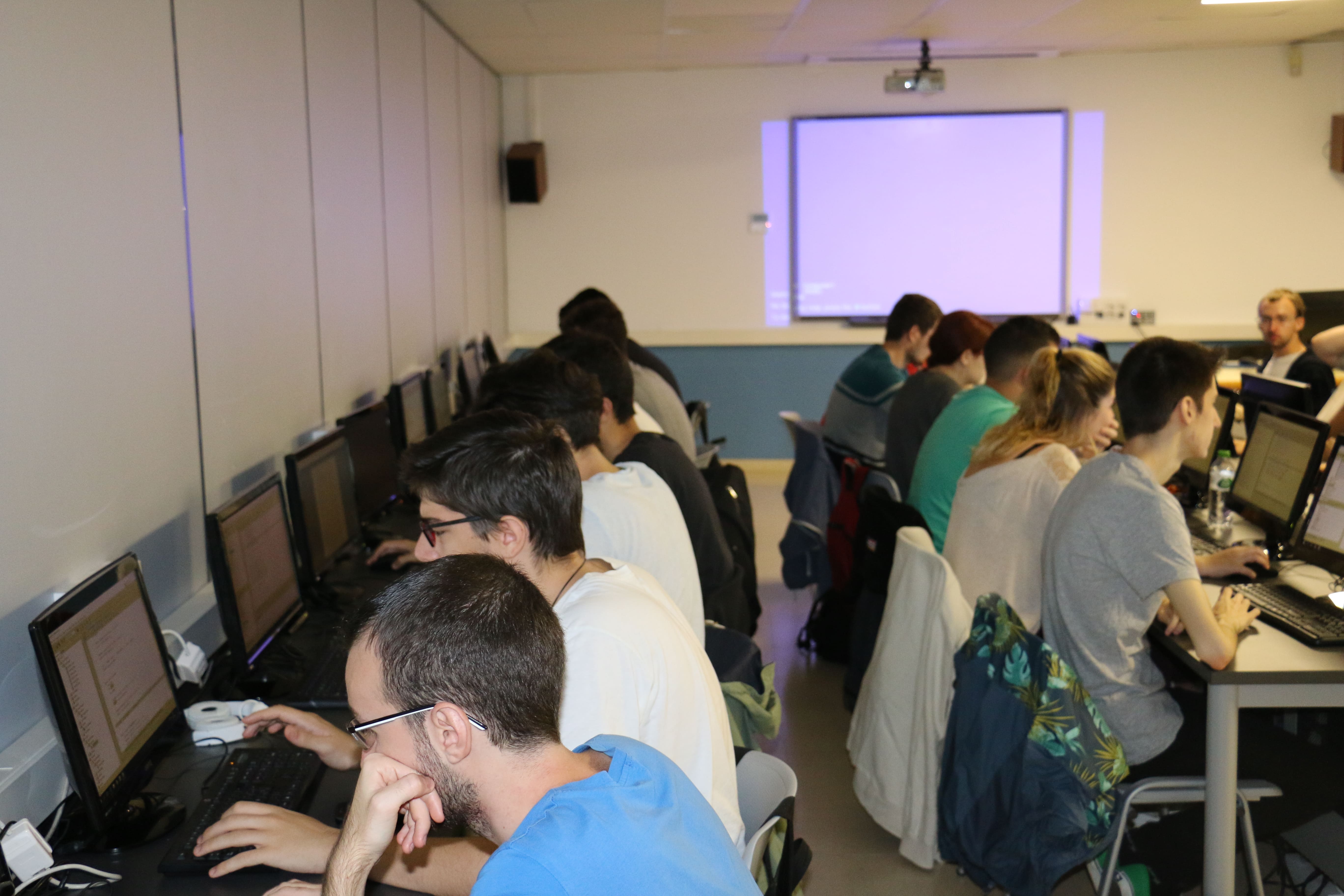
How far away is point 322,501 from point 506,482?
127 centimetres

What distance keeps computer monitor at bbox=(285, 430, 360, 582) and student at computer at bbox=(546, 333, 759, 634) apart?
0.72 m

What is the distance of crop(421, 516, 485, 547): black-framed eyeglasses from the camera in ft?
5.70

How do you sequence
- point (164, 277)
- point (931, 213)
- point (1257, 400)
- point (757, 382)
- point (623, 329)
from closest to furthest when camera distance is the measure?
1. point (164, 277)
2. point (1257, 400)
3. point (623, 329)
4. point (931, 213)
5. point (757, 382)

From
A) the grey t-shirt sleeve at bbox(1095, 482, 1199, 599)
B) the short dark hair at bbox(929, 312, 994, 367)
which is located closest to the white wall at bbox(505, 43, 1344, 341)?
the short dark hair at bbox(929, 312, 994, 367)

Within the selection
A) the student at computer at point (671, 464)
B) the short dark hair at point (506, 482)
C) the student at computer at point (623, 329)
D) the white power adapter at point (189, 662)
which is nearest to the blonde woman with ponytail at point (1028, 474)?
the student at computer at point (671, 464)

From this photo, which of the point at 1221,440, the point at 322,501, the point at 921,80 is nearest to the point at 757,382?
the point at 921,80

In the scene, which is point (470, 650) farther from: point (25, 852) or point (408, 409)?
point (408, 409)

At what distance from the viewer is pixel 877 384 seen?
191 inches

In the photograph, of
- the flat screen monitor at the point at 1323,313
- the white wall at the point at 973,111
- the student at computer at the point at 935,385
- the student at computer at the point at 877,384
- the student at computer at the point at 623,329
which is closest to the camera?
the student at computer at the point at 935,385

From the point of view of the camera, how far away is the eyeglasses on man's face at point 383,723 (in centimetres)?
111

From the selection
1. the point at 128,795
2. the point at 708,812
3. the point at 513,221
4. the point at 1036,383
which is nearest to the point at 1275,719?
the point at 1036,383

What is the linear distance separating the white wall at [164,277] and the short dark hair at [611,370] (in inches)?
34.1

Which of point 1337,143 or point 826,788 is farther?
point 1337,143

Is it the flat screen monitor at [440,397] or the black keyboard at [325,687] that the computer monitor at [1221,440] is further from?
the black keyboard at [325,687]
